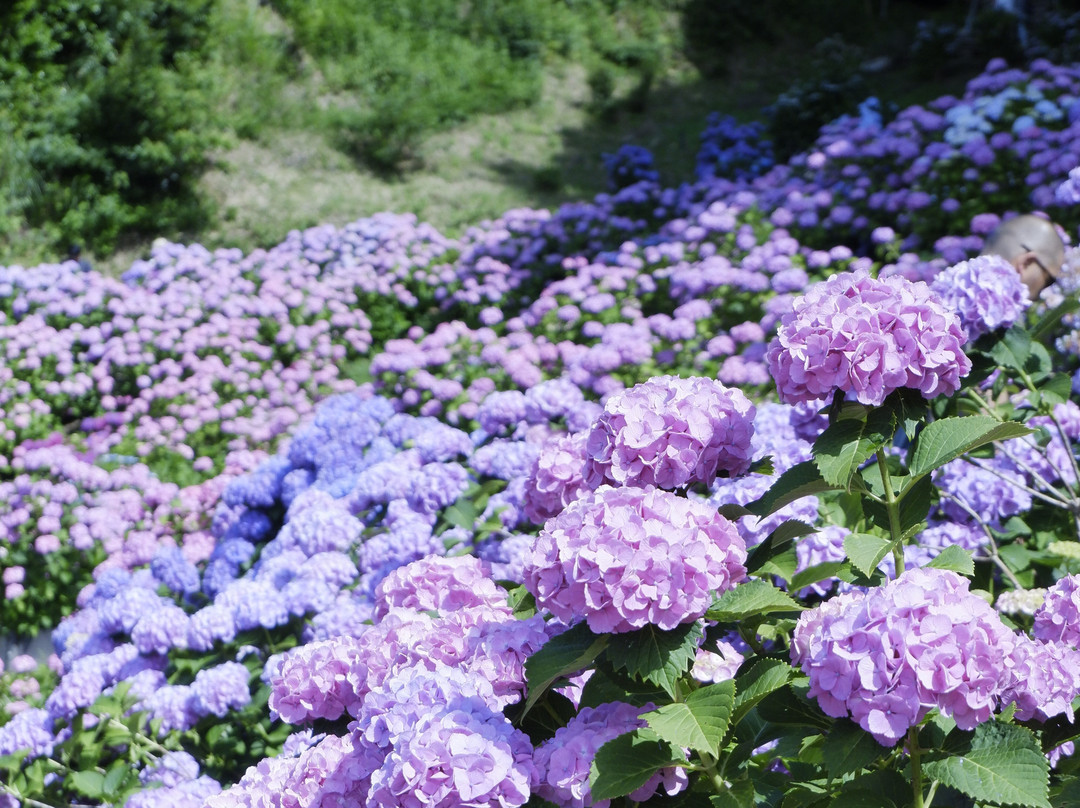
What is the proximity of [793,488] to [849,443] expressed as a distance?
103 mm

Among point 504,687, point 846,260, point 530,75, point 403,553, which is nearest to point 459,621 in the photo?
point 504,687

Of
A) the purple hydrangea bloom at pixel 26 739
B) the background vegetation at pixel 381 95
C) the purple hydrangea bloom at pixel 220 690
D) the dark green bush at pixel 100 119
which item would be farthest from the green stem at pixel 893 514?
the dark green bush at pixel 100 119

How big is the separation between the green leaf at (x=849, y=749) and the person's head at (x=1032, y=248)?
2.78 m

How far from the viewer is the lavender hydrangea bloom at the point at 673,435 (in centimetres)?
146

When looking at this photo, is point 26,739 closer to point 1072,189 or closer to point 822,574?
point 822,574

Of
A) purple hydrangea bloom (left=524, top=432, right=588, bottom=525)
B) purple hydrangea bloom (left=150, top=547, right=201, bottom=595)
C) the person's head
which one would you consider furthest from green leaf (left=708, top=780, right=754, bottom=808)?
the person's head

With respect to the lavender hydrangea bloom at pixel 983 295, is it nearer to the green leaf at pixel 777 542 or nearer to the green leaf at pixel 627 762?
the green leaf at pixel 777 542

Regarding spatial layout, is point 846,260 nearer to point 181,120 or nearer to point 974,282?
point 974,282

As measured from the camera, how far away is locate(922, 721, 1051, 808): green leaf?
1113 millimetres

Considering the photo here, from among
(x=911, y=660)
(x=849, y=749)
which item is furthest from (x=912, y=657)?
(x=849, y=749)

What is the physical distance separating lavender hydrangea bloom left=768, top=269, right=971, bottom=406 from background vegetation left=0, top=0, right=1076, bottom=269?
21.6 ft

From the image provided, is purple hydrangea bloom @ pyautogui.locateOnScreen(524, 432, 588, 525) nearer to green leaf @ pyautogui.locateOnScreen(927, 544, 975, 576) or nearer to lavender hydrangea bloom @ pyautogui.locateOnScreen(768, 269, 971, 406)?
lavender hydrangea bloom @ pyautogui.locateOnScreen(768, 269, 971, 406)

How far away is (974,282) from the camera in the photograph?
6.52ft

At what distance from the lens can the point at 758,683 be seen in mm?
1278
